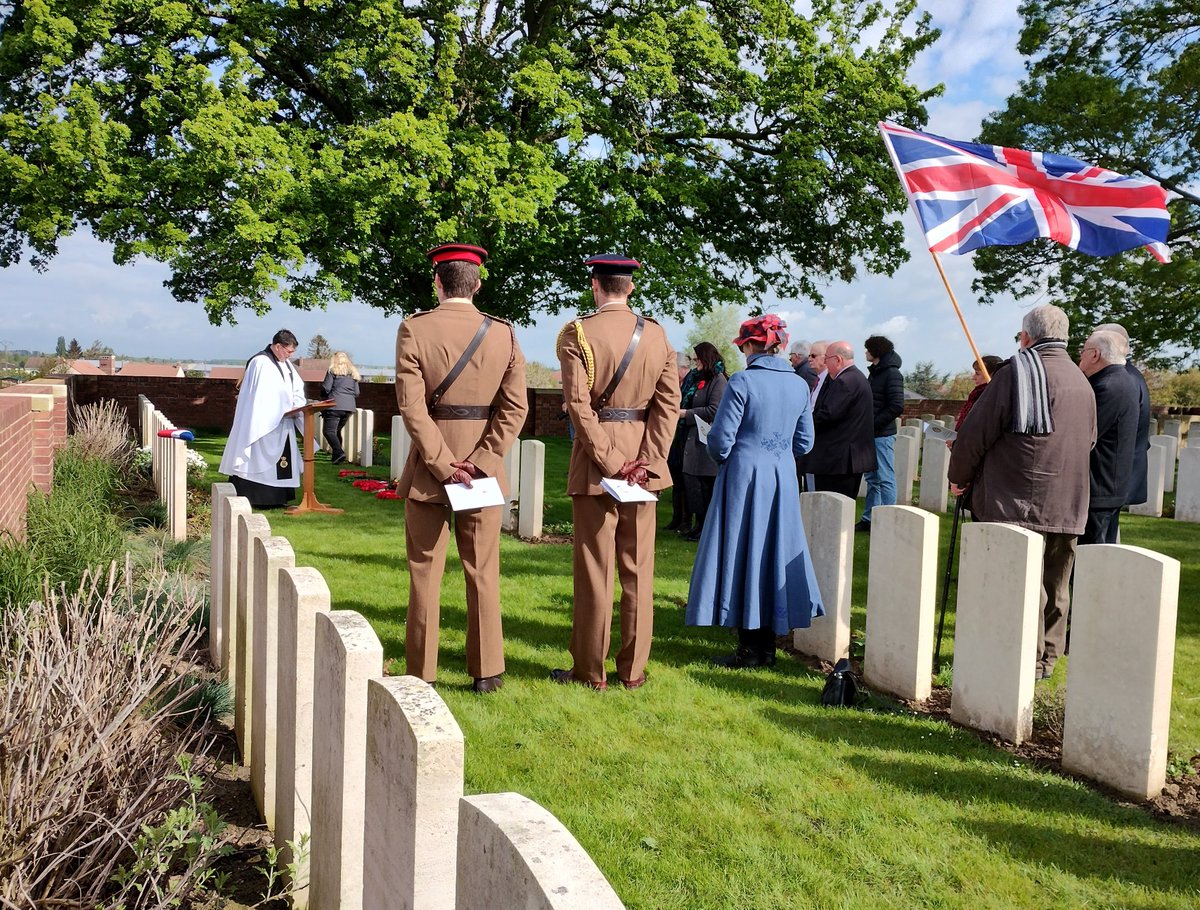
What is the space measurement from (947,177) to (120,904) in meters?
7.01

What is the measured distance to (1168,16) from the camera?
838 inches

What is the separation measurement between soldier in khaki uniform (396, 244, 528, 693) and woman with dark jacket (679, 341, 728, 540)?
4.12m

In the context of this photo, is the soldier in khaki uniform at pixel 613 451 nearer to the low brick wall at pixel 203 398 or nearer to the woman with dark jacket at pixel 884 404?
the woman with dark jacket at pixel 884 404

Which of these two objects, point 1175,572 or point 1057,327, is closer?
point 1175,572

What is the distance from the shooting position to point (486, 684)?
511 cm

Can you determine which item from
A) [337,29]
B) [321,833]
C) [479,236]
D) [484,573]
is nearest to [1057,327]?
[484,573]

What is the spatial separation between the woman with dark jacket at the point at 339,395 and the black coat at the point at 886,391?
8.80 meters

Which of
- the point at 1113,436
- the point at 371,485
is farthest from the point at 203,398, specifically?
the point at 1113,436

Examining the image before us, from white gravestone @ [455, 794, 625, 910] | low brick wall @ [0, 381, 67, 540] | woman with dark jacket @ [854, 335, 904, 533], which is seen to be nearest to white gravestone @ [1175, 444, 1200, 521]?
woman with dark jacket @ [854, 335, 904, 533]

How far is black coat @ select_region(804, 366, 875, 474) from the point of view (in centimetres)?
888

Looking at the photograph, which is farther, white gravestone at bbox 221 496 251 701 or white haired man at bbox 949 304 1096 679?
white haired man at bbox 949 304 1096 679

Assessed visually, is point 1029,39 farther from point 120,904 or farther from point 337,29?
point 120,904

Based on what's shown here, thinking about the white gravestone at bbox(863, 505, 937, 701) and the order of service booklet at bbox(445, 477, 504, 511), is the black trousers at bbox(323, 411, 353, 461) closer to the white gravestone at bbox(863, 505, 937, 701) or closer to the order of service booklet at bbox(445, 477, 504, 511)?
the order of service booklet at bbox(445, 477, 504, 511)

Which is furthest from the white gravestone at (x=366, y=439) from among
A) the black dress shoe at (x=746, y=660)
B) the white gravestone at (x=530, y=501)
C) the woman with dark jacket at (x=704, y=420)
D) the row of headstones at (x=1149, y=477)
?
the black dress shoe at (x=746, y=660)
